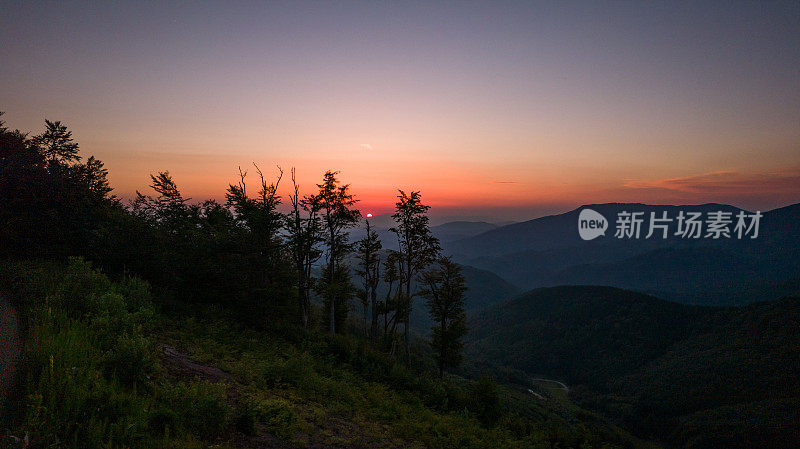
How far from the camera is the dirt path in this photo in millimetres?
4830

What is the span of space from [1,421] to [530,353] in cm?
16416

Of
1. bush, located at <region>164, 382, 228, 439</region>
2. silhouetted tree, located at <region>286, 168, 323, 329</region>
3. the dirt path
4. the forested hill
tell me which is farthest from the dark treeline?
the forested hill

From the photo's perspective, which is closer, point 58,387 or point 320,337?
point 58,387

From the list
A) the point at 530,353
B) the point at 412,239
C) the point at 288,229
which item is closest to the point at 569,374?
the point at 530,353

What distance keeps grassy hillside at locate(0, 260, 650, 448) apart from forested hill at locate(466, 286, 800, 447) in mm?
93515

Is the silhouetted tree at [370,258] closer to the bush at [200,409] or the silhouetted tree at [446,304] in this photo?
the silhouetted tree at [446,304]

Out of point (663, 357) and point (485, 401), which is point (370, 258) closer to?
point (485, 401)

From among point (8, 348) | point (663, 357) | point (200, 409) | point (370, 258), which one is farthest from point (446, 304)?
point (663, 357)

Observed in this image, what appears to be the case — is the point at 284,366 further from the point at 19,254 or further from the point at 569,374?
the point at 569,374

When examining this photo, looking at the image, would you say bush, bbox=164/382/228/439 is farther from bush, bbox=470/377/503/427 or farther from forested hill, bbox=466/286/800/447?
forested hill, bbox=466/286/800/447

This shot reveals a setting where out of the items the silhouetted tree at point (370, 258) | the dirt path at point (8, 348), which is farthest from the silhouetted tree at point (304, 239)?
the dirt path at point (8, 348)

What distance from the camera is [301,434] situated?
802 cm

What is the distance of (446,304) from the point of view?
1224 inches

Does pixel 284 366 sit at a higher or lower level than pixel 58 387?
lower
